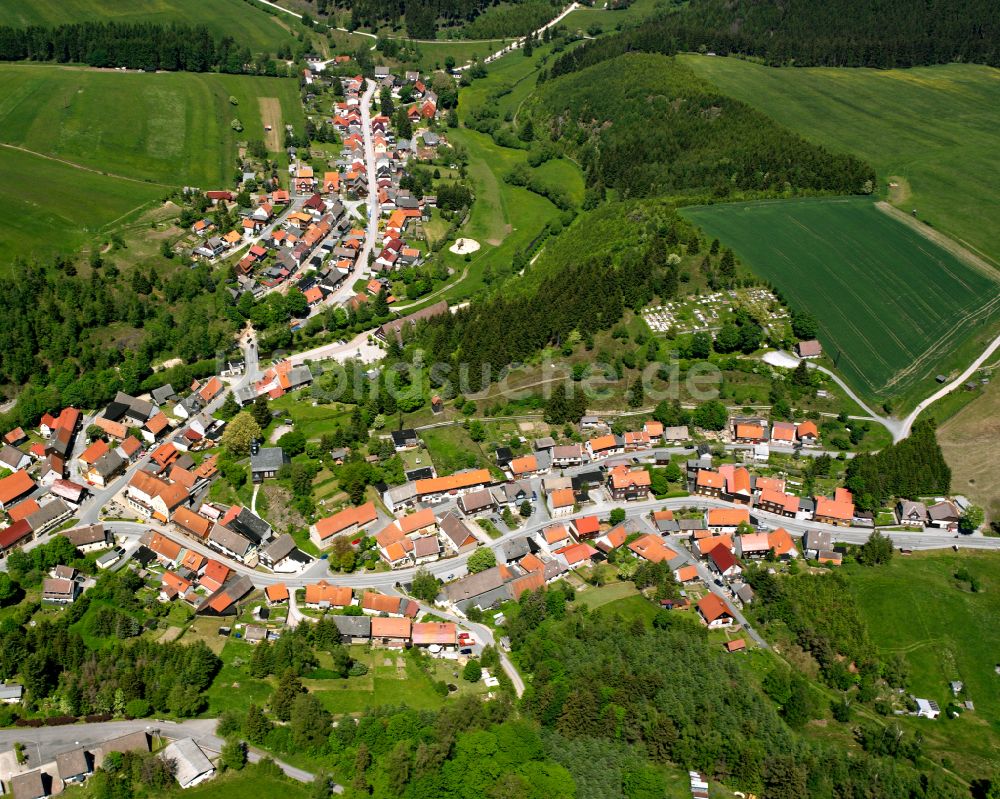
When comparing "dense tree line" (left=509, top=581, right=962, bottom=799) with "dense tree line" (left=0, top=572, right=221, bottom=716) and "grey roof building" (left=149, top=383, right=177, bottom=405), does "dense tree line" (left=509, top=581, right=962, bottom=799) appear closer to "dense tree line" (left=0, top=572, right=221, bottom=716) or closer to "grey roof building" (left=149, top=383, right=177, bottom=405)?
"dense tree line" (left=0, top=572, right=221, bottom=716)

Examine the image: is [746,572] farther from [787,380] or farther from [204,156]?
[204,156]

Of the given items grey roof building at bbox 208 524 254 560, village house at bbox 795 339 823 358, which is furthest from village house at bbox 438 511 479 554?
village house at bbox 795 339 823 358

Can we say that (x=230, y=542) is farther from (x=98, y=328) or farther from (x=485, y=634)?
(x=98, y=328)

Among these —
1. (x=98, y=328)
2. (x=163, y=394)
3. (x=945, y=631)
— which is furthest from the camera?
(x=98, y=328)

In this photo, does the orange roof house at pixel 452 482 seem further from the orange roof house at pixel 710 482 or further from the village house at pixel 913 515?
the village house at pixel 913 515

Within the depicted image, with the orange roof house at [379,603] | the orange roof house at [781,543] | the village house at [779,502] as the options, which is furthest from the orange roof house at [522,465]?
the orange roof house at [781,543]

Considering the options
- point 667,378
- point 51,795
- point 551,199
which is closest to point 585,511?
point 667,378

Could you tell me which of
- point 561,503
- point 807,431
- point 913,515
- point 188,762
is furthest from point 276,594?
point 913,515
